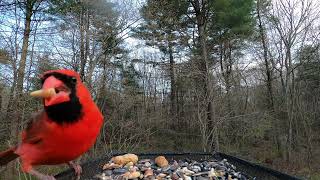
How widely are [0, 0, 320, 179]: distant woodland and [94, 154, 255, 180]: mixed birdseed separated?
464cm

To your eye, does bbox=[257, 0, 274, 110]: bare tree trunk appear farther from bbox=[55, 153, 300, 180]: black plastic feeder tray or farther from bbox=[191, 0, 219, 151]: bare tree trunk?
bbox=[55, 153, 300, 180]: black plastic feeder tray

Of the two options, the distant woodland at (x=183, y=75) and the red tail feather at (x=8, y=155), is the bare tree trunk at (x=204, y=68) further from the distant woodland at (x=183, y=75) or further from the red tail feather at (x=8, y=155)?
the red tail feather at (x=8, y=155)

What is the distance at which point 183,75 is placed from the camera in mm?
14742

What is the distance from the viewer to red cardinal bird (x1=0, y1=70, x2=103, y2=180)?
126cm

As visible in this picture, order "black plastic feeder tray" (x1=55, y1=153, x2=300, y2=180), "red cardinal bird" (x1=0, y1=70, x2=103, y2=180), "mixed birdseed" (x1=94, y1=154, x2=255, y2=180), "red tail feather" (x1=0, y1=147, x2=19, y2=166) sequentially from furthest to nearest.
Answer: "mixed birdseed" (x1=94, y1=154, x2=255, y2=180) < "black plastic feeder tray" (x1=55, y1=153, x2=300, y2=180) < "red tail feather" (x1=0, y1=147, x2=19, y2=166) < "red cardinal bird" (x1=0, y1=70, x2=103, y2=180)

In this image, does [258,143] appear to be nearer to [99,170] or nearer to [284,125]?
[284,125]

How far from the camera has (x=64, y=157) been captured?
1.40 metres

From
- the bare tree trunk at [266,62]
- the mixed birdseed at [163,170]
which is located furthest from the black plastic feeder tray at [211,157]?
the bare tree trunk at [266,62]

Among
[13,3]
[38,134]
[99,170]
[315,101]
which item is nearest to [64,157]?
[38,134]

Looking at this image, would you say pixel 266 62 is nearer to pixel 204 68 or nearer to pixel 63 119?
pixel 204 68

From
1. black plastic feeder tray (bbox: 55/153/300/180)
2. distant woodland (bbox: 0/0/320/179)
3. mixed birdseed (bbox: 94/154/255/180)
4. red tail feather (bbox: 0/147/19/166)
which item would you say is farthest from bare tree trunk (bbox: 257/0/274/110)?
red tail feather (bbox: 0/147/19/166)

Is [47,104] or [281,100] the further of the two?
[281,100]

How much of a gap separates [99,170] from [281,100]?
17108mm

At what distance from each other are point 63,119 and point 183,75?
13.5 m
